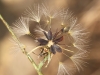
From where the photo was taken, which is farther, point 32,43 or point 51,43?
point 32,43

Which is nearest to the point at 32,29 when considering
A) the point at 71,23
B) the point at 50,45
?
the point at 71,23

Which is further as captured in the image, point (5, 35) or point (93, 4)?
point (5, 35)

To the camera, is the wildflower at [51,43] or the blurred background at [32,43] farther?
the blurred background at [32,43]

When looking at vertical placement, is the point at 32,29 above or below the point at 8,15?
below

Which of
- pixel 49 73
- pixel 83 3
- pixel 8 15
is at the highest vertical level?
pixel 8 15

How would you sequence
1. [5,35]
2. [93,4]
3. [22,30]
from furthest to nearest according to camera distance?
1. [5,35]
2. [93,4]
3. [22,30]

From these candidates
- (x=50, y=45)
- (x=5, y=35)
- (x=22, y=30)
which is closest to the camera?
(x=50, y=45)

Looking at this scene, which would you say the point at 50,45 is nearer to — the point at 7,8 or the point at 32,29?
the point at 32,29

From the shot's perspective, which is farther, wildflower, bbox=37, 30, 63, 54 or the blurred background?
the blurred background
